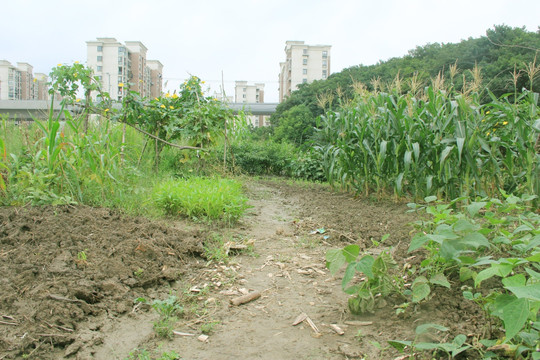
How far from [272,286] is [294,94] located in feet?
79.4

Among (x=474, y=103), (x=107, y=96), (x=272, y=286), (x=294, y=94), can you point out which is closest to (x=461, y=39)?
(x=294, y=94)

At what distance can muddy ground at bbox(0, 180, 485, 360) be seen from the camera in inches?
65.9

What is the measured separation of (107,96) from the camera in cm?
579

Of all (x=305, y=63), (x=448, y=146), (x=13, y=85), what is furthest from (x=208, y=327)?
(x=305, y=63)

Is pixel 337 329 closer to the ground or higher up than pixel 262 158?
closer to the ground

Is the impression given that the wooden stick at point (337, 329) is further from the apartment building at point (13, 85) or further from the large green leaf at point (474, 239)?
the apartment building at point (13, 85)

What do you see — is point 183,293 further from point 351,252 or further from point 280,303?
Result: point 351,252

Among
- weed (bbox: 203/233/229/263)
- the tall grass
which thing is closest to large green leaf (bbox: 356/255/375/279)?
weed (bbox: 203/233/229/263)

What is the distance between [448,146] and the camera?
417 centimetres

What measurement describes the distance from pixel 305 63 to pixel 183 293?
72298 millimetres

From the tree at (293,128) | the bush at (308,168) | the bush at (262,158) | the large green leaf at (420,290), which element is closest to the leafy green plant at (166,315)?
the large green leaf at (420,290)

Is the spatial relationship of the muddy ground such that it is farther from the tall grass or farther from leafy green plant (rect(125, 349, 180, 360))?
the tall grass

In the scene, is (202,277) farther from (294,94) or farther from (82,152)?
(294,94)

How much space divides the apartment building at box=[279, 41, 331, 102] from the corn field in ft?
213
